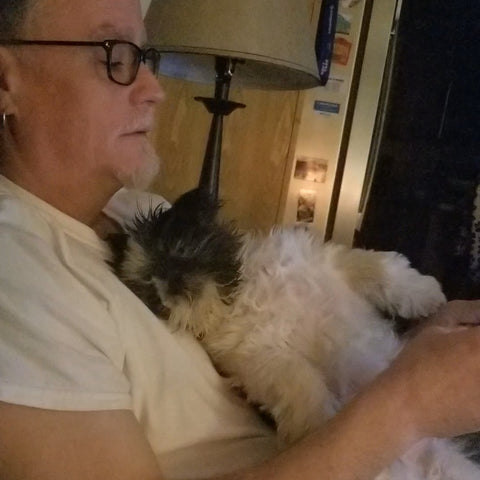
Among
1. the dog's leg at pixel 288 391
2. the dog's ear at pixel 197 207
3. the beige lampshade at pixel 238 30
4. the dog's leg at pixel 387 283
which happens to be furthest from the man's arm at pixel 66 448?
the beige lampshade at pixel 238 30

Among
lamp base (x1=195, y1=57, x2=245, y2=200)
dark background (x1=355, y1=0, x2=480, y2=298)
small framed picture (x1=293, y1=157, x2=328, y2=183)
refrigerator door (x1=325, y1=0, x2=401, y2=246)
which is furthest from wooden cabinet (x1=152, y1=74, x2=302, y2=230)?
lamp base (x1=195, y1=57, x2=245, y2=200)

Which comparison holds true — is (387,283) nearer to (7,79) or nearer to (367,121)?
(7,79)

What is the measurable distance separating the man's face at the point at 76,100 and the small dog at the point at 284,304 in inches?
4.2

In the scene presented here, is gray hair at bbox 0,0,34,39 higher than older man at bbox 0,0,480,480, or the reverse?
gray hair at bbox 0,0,34,39

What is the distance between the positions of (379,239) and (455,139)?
0.42m

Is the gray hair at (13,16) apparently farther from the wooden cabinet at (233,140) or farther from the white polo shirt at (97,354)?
the wooden cabinet at (233,140)

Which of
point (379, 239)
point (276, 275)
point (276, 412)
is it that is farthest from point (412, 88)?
point (276, 412)

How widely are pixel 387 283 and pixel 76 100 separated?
1.77 ft

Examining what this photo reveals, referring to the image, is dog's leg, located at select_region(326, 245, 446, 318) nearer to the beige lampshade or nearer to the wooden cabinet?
the beige lampshade

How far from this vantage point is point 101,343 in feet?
2.63

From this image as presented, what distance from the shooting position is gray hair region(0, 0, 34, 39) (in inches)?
36.8

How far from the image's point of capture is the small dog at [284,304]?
92 centimetres

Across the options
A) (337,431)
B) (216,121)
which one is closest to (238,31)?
(216,121)

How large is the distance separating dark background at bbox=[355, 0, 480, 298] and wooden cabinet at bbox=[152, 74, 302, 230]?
39cm
